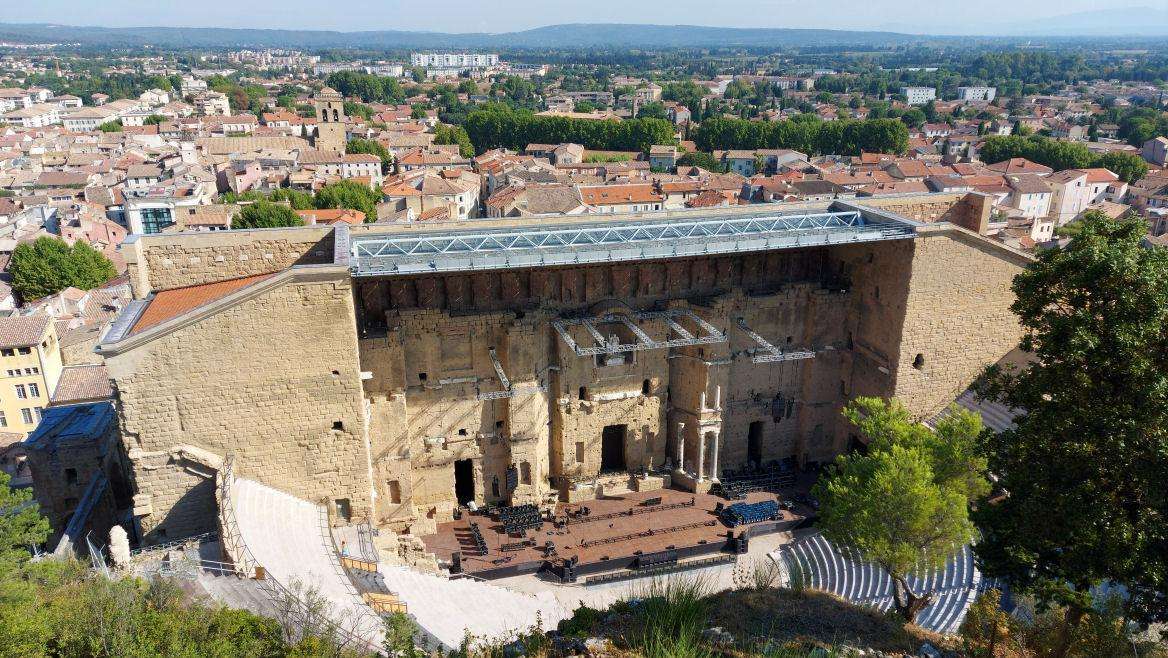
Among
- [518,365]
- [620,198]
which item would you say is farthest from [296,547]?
[620,198]

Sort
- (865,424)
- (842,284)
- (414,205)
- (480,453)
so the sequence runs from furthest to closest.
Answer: (414,205)
(842,284)
(480,453)
(865,424)

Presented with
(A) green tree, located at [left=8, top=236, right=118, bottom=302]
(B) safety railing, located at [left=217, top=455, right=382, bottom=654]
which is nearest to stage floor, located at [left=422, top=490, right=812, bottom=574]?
(B) safety railing, located at [left=217, top=455, right=382, bottom=654]

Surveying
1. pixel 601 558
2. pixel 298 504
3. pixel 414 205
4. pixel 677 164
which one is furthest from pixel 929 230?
pixel 677 164

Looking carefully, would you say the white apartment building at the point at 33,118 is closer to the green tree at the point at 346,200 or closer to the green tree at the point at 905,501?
the green tree at the point at 346,200

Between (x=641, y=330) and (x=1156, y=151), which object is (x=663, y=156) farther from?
(x=641, y=330)

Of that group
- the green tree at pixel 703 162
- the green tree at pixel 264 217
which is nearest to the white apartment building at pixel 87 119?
the green tree at pixel 703 162

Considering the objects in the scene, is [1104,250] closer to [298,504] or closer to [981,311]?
[981,311]

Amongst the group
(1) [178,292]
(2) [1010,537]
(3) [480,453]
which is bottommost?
(3) [480,453]
